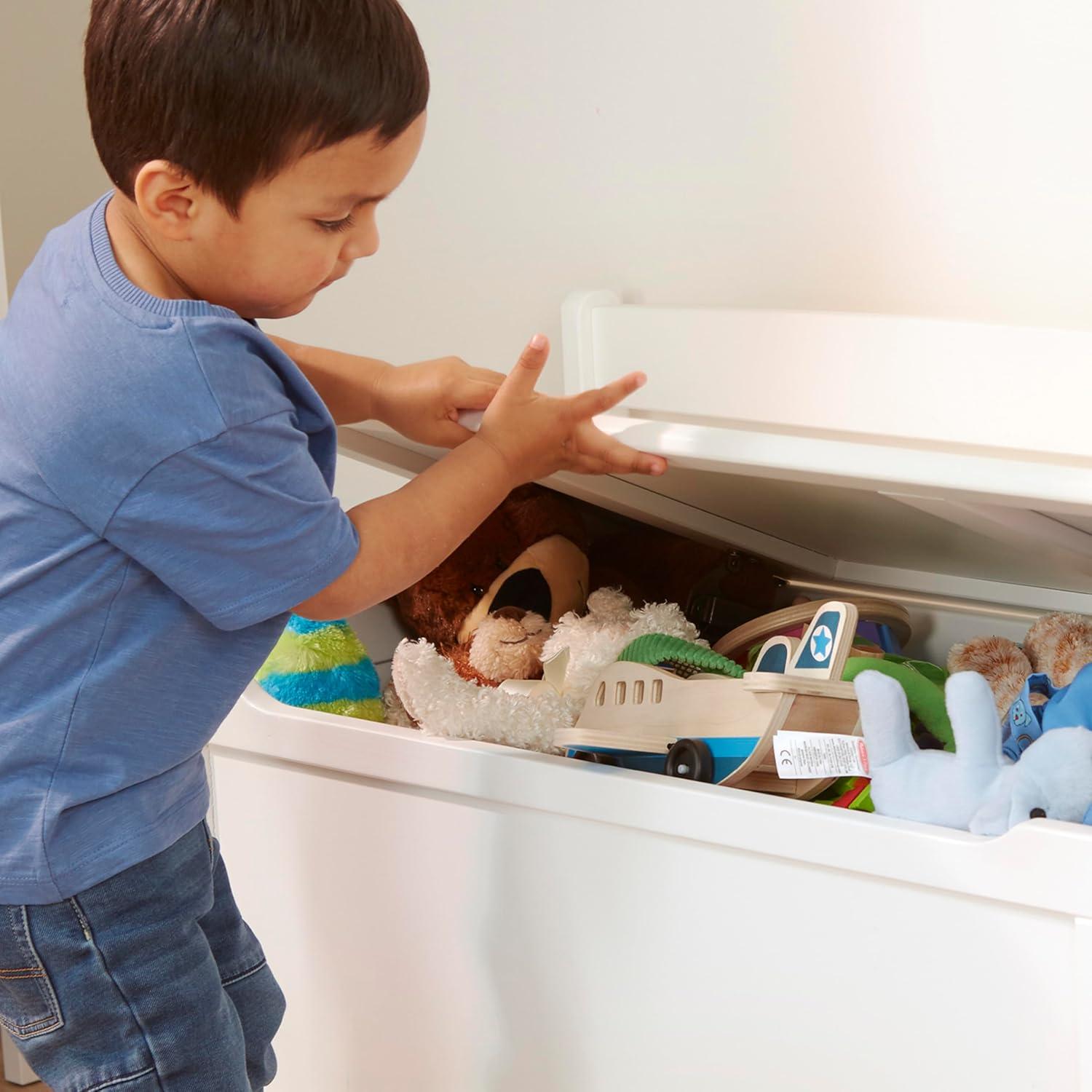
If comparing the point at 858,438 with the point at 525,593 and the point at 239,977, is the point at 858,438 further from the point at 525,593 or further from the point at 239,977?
the point at 239,977

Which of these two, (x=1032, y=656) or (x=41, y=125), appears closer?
(x=1032, y=656)

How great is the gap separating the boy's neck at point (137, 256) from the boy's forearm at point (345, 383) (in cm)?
24

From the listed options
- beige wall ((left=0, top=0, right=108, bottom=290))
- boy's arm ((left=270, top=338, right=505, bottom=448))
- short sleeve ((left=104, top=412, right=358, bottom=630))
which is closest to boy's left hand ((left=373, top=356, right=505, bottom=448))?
boy's arm ((left=270, top=338, right=505, bottom=448))

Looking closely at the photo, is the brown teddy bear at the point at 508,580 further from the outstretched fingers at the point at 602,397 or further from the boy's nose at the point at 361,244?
the boy's nose at the point at 361,244

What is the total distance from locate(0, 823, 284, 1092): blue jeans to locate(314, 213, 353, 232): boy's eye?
0.40 m

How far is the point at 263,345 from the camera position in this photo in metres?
0.75

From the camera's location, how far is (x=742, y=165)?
135cm

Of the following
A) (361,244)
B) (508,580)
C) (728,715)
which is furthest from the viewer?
(508,580)

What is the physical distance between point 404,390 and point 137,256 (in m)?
0.26

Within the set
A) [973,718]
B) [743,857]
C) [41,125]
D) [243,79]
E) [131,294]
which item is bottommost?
[743,857]

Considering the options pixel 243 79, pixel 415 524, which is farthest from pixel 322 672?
pixel 243 79

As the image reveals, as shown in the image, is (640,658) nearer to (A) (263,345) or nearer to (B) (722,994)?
(B) (722,994)

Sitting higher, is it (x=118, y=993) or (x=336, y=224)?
(x=336, y=224)

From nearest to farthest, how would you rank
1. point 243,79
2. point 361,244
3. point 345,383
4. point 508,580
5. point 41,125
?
point 243,79 → point 361,244 → point 345,383 → point 508,580 → point 41,125
